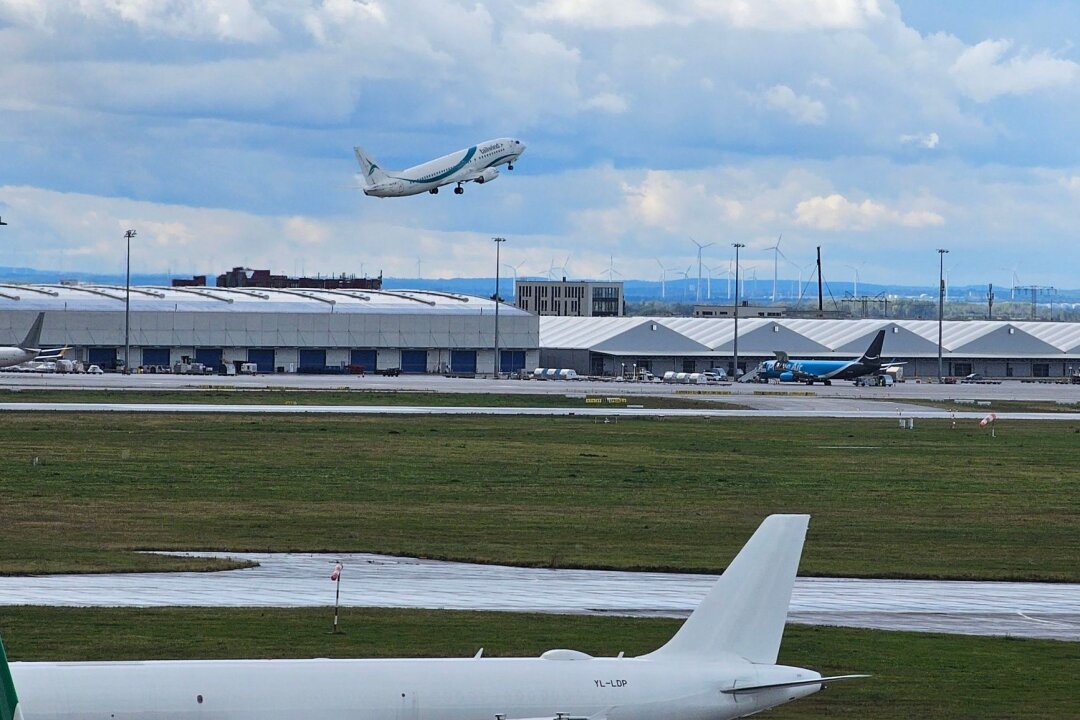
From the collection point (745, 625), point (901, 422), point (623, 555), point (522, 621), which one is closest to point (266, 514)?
point (623, 555)

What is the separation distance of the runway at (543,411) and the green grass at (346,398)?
18.7 ft

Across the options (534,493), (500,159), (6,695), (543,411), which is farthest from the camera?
(500,159)

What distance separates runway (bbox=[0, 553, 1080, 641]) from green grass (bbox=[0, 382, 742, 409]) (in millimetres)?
96166

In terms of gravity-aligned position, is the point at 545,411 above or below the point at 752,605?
below

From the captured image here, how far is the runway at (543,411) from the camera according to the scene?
132m

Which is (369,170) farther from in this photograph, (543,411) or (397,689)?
(397,689)

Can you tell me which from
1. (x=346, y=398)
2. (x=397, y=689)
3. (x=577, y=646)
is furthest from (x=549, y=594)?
(x=346, y=398)

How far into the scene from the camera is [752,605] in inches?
915

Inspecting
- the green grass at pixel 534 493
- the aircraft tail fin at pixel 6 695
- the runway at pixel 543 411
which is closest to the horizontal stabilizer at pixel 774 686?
the aircraft tail fin at pixel 6 695

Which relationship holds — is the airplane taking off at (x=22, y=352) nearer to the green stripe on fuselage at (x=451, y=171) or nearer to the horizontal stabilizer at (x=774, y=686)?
the green stripe on fuselage at (x=451, y=171)

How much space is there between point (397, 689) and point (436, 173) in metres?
164

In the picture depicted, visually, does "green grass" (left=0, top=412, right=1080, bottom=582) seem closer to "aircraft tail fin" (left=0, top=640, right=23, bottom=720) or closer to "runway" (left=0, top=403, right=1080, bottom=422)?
"runway" (left=0, top=403, right=1080, bottom=422)

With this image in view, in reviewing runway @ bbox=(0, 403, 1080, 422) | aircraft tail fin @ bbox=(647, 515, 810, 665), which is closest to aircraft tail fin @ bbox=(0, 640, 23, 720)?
aircraft tail fin @ bbox=(647, 515, 810, 665)

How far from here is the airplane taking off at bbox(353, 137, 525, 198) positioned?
597 ft
